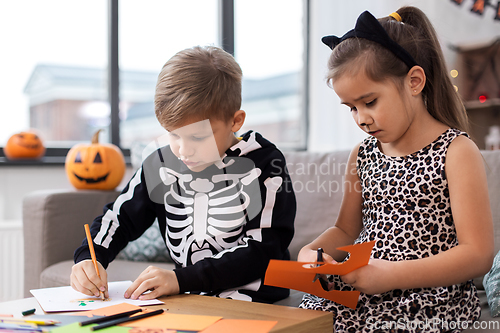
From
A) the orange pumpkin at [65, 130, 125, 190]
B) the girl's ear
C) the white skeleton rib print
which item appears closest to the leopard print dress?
the girl's ear

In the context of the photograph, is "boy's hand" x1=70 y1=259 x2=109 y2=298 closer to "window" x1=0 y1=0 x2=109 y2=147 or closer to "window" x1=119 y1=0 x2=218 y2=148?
"window" x1=0 y1=0 x2=109 y2=147

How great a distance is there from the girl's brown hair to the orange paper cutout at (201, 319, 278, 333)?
0.49 m

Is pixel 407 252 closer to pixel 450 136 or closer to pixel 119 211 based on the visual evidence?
pixel 450 136

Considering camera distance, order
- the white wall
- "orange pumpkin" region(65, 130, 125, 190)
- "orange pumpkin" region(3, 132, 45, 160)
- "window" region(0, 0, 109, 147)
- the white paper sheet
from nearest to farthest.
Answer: the white paper sheet → "orange pumpkin" region(65, 130, 125, 190) → "orange pumpkin" region(3, 132, 45, 160) → "window" region(0, 0, 109, 147) → the white wall

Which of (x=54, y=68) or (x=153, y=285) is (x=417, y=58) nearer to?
(x=153, y=285)

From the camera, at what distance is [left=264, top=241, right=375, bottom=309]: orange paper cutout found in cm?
65

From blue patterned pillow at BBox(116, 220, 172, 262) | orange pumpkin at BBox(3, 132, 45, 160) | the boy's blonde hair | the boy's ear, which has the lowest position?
blue patterned pillow at BBox(116, 220, 172, 262)

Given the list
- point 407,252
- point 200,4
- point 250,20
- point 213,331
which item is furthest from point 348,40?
point 250,20

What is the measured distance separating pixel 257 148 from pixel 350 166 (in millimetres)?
217

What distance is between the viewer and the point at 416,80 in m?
0.90

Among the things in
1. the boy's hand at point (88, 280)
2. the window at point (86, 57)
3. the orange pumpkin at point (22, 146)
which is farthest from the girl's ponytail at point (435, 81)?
the orange pumpkin at point (22, 146)

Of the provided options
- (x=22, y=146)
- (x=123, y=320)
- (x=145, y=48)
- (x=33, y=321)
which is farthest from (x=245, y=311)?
(x=145, y=48)

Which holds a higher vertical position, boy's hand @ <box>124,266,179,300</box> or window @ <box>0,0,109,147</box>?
window @ <box>0,0,109,147</box>

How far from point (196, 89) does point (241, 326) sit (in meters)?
0.49
